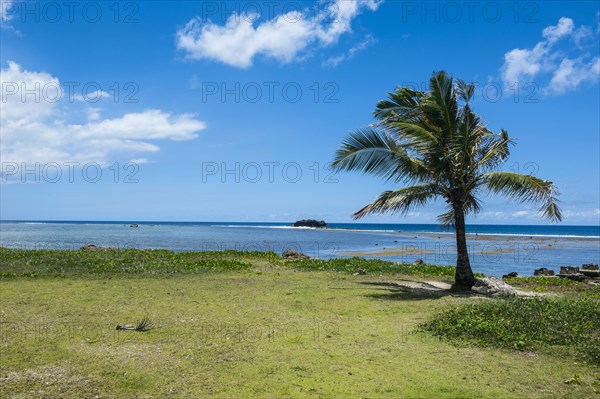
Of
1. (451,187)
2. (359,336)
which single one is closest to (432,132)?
(451,187)

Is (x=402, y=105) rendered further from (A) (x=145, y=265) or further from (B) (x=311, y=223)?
(B) (x=311, y=223)

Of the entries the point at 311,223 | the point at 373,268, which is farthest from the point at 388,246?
the point at 311,223

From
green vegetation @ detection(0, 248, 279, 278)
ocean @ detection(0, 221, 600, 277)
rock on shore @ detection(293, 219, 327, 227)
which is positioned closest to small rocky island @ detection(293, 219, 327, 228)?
rock on shore @ detection(293, 219, 327, 227)

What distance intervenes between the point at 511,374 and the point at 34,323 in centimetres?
1003

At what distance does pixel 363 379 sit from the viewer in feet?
22.5

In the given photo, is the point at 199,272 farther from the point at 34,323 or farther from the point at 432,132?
the point at 432,132

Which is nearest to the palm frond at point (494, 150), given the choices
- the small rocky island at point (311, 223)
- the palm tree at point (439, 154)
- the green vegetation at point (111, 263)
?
the palm tree at point (439, 154)

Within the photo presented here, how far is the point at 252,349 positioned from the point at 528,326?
5874 millimetres

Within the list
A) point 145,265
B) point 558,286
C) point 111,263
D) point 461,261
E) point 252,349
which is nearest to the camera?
point 252,349

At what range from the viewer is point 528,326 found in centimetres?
955

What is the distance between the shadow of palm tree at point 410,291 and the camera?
14.5 meters

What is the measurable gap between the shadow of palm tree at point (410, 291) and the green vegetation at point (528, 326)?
316 centimetres

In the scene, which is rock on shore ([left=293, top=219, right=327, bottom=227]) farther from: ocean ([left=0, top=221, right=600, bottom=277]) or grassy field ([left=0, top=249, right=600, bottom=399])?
grassy field ([left=0, top=249, right=600, bottom=399])

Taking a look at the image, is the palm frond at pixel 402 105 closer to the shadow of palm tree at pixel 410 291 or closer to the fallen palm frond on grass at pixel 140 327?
the shadow of palm tree at pixel 410 291
